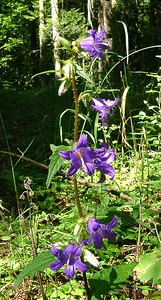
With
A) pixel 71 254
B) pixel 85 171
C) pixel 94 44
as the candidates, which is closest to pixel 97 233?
pixel 71 254

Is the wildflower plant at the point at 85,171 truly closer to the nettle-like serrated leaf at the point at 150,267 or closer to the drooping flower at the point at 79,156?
the drooping flower at the point at 79,156

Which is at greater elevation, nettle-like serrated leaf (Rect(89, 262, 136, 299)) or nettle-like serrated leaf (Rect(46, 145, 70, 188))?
nettle-like serrated leaf (Rect(46, 145, 70, 188))

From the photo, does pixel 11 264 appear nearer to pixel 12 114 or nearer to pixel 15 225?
pixel 15 225

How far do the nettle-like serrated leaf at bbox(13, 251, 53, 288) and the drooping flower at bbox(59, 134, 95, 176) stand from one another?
1.08ft

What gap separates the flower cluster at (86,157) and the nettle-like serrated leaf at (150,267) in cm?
42

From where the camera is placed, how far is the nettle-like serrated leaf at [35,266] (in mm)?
1453

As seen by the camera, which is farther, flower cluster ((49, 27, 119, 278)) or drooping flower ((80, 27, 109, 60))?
drooping flower ((80, 27, 109, 60))

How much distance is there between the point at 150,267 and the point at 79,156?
545 mm

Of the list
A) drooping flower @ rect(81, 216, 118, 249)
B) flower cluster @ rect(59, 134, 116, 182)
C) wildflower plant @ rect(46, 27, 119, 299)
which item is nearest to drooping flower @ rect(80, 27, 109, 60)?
wildflower plant @ rect(46, 27, 119, 299)

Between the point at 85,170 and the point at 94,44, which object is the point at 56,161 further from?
the point at 94,44

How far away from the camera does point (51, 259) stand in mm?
1531

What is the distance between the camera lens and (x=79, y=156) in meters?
1.42

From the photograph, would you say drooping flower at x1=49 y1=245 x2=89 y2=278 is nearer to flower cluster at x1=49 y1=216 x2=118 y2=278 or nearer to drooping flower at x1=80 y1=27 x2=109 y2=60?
flower cluster at x1=49 y1=216 x2=118 y2=278

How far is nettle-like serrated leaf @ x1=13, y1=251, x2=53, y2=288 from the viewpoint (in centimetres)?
145
